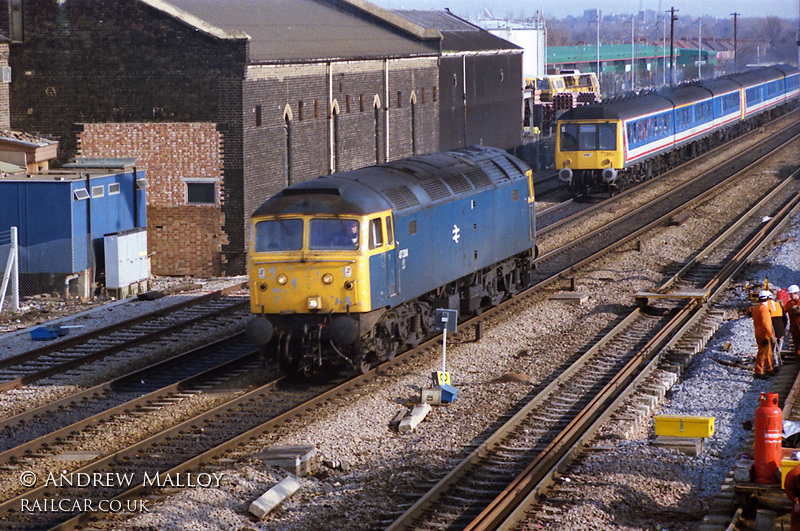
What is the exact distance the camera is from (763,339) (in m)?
16.6

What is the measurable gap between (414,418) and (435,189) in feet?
17.8

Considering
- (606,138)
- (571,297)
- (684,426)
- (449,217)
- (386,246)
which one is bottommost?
(684,426)

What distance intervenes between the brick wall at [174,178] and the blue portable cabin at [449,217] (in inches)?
327

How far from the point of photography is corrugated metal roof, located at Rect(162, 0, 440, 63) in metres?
30.5

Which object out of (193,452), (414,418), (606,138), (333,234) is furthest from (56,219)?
(606,138)

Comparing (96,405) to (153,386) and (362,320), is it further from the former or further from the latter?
(362,320)

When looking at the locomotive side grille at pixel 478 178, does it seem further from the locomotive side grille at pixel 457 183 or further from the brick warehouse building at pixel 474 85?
the brick warehouse building at pixel 474 85

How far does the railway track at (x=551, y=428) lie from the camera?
441 inches

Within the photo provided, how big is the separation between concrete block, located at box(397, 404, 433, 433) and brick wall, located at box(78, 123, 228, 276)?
1410 centimetres

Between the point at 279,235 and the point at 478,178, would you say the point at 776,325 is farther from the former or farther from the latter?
the point at 279,235

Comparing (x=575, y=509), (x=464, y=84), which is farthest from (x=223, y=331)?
(x=464, y=84)

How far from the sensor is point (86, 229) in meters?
24.5

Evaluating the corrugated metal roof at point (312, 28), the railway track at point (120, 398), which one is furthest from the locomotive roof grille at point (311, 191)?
the corrugated metal roof at point (312, 28)

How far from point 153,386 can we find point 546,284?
10837 mm
